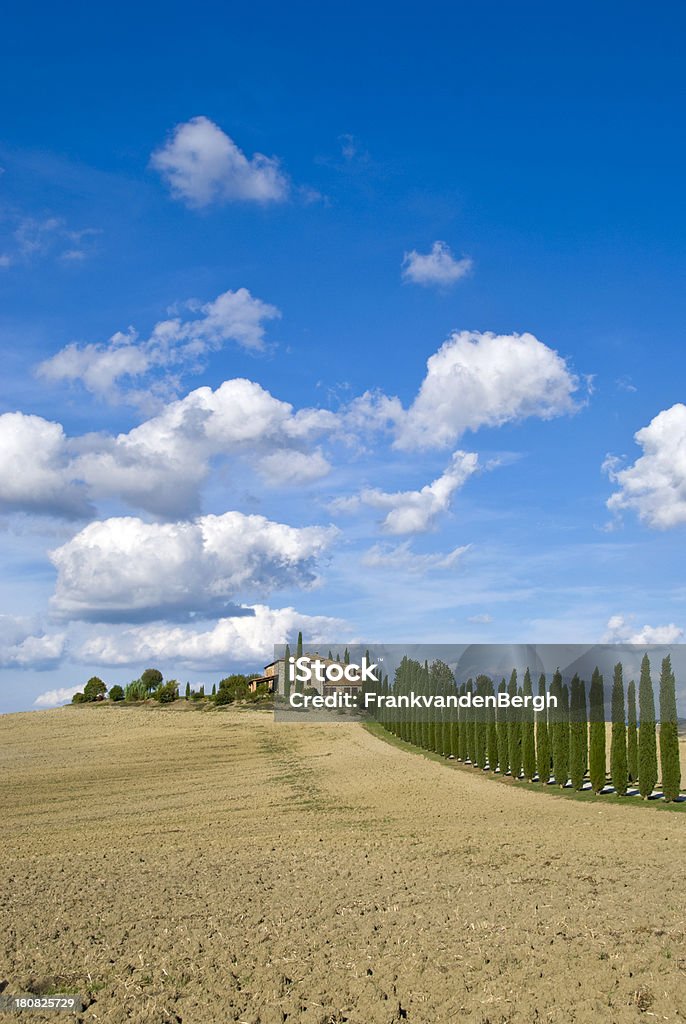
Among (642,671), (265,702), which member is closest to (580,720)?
(642,671)

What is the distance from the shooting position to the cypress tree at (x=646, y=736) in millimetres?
29984

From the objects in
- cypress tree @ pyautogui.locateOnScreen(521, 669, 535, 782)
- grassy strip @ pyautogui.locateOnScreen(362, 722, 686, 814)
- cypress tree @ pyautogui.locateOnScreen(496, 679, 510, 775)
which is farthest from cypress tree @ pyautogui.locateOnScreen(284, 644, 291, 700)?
cypress tree @ pyautogui.locateOnScreen(521, 669, 535, 782)

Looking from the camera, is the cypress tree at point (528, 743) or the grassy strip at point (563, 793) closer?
the grassy strip at point (563, 793)

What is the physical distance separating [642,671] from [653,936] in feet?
69.6

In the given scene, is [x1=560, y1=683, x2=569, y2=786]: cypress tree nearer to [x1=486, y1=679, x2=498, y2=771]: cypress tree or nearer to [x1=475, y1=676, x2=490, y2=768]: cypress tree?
[x1=486, y1=679, x2=498, y2=771]: cypress tree

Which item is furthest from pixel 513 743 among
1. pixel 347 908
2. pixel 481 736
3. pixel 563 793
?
pixel 347 908

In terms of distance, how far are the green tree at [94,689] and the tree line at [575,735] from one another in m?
64.1

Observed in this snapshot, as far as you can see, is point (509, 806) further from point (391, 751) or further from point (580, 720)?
point (391, 751)

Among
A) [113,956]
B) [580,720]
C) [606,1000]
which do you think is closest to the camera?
[606,1000]

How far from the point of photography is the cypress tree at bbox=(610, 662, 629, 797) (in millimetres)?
31091

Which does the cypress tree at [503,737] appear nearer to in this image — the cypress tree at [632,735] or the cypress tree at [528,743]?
the cypress tree at [528,743]

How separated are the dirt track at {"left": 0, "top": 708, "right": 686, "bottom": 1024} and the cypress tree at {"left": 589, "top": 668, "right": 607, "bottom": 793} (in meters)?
3.40

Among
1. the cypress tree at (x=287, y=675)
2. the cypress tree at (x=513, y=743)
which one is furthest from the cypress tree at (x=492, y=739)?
the cypress tree at (x=287, y=675)

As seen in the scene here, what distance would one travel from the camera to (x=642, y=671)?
30797 mm
